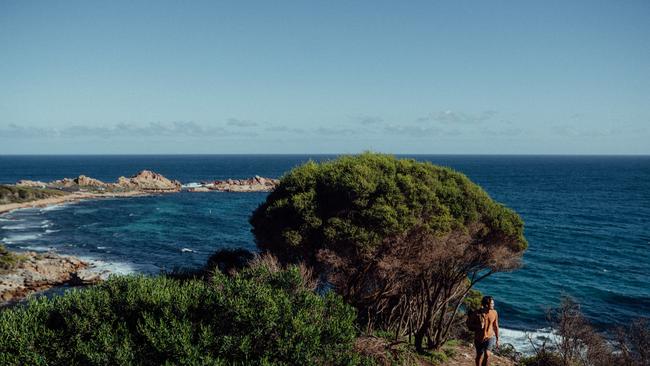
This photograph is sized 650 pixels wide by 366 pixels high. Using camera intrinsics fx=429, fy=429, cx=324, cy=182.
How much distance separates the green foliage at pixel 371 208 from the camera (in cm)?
1553

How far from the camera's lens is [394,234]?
15.3 m

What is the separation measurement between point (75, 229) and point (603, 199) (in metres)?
90.3

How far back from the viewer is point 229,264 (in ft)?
74.7

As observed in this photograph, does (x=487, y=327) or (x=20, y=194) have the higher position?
(x=487, y=327)

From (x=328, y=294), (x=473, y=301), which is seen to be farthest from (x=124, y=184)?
(x=328, y=294)

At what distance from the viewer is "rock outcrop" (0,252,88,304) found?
30434mm

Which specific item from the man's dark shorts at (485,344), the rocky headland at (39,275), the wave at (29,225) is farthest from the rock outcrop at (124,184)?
the man's dark shorts at (485,344)

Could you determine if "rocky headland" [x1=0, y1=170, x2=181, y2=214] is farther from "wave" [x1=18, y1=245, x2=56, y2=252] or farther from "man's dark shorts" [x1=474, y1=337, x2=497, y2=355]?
"man's dark shorts" [x1=474, y1=337, x2=497, y2=355]

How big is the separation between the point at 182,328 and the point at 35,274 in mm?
31794

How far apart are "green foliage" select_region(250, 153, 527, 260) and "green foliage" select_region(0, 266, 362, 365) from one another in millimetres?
5215

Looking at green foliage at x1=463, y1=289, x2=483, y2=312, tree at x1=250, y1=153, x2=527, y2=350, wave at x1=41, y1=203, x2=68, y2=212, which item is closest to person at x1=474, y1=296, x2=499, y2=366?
tree at x1=250, y1=153, x2=527, y2=350

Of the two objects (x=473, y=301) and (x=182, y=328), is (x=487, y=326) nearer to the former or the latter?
(x=182, y=328)

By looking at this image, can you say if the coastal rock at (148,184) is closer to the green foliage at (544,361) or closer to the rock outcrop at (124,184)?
the rock outcrop at (124,184)

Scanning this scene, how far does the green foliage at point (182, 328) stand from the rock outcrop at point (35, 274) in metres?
24.9
